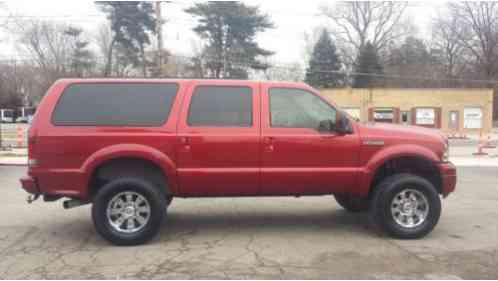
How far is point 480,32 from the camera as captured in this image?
51.7 m

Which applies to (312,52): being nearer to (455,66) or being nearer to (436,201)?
(455,66)

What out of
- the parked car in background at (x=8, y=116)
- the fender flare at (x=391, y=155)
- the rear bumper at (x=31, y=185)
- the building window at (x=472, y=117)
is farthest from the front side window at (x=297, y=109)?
the parked car in background at (x=8, y=116)

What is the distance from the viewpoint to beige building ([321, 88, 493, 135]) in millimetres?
32938

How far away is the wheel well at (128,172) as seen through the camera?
5.02 metres

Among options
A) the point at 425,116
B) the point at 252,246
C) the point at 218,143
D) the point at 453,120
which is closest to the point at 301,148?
the point at 218,143

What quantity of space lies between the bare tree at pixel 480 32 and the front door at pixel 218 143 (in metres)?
50.4

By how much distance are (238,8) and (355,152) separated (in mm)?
32915

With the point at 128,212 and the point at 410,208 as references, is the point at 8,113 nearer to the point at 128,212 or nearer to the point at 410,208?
the point at 128,212

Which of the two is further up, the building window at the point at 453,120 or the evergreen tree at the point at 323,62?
the evergreen tree at the point at 323,62

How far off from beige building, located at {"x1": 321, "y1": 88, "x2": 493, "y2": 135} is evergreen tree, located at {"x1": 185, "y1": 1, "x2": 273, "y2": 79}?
9366mm

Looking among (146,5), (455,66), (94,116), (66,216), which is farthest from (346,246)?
(455,66)

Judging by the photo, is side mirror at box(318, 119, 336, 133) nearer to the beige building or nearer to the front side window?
the front side window

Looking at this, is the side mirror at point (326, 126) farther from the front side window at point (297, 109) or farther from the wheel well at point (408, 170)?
the wheel well at point (408, 170)

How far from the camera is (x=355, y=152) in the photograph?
514cm
